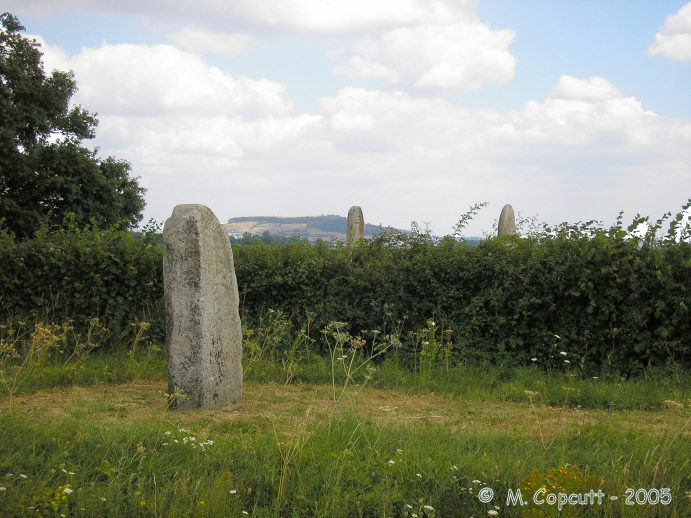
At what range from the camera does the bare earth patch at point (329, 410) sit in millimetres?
6320

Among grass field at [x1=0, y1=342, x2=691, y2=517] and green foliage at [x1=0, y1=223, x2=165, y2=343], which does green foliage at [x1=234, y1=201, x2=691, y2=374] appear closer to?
grass field at [x1=0, y1=342, x2=691, y2=517]

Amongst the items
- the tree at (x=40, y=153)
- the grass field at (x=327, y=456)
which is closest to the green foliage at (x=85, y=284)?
the grass field at (x=327, y=456)

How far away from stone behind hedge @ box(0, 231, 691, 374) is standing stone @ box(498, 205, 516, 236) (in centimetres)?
716

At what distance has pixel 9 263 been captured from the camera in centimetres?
1035

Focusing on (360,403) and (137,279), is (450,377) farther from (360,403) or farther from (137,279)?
(137,279)

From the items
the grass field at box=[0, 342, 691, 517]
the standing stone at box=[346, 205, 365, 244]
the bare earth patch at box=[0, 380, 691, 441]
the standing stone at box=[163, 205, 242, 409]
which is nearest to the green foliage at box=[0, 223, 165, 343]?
the bare earth patch at box=[0, 380, 691, 441]

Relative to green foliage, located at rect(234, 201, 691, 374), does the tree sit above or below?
above

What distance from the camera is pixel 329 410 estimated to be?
6.86 meters

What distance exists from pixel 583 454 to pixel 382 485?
206 centimetres

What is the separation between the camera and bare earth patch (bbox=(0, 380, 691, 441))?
20.7 feet

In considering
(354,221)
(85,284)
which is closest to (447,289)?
(85,284)

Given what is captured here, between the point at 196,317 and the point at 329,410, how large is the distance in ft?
6.07

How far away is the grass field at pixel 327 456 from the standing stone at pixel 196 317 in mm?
280

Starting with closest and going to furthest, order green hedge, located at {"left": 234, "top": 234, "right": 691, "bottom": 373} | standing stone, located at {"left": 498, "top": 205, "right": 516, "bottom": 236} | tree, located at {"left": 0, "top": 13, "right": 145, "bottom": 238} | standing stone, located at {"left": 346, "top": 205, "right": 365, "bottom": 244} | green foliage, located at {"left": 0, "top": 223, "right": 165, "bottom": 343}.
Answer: green hedge, located at {"left": 234, "top": 234, "right": 691, "bottom": 373}
green foliage, located at {"left": 0, "top": 223, "right": 165, "bottom": 343}
standing stone, located at {"left": 498, "top": 205, "right": 516, "bottom": 236}
standing stone, located at {"left": 346, "top": 205, "right": 365, "bottom": 244}
tree, located at {"left": 0, "top": 13, "right": 145, "bottom": 238}
